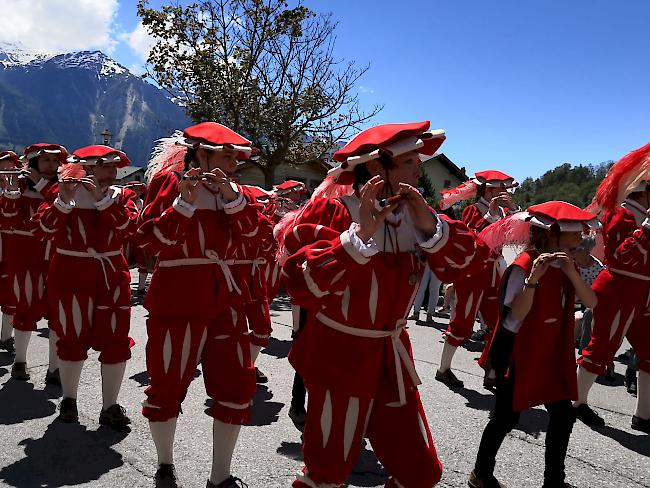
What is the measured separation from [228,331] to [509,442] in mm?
2413

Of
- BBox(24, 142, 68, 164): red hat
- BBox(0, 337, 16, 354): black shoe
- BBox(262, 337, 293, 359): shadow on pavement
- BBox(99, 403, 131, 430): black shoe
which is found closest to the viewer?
BBox(99, 403, 131, 430): black shoe

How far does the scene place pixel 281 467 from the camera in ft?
11.8

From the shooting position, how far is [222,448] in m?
3.12

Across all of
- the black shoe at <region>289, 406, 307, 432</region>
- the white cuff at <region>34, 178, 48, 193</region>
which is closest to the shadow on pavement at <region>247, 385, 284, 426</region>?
the black shoe at <region>289, 406, 307, 432</region>

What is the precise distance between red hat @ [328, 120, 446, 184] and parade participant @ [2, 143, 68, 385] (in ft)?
11.7

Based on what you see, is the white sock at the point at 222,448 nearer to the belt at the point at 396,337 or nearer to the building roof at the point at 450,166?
the belt at the point at 396,337

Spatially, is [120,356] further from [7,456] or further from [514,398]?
[514,398]

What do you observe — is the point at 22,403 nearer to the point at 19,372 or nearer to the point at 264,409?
the point at 19,372

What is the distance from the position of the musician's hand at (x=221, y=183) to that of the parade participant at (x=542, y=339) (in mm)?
1701

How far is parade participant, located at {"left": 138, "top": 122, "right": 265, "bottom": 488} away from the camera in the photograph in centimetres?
304

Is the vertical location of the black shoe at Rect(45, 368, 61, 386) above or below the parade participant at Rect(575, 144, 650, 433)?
below

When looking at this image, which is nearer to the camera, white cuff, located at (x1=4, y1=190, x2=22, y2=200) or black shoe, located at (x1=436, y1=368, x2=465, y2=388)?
white cuff, located at (x1=4, y1=190, x2=22, y2=200)

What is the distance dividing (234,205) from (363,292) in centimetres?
113

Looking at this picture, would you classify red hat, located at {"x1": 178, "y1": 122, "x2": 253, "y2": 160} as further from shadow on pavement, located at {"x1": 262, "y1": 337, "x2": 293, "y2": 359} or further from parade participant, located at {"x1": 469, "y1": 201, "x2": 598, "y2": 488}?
shadow on pavement, located at {"x1": 262, "y1": 337, "x2": 293, "y2": 359}
